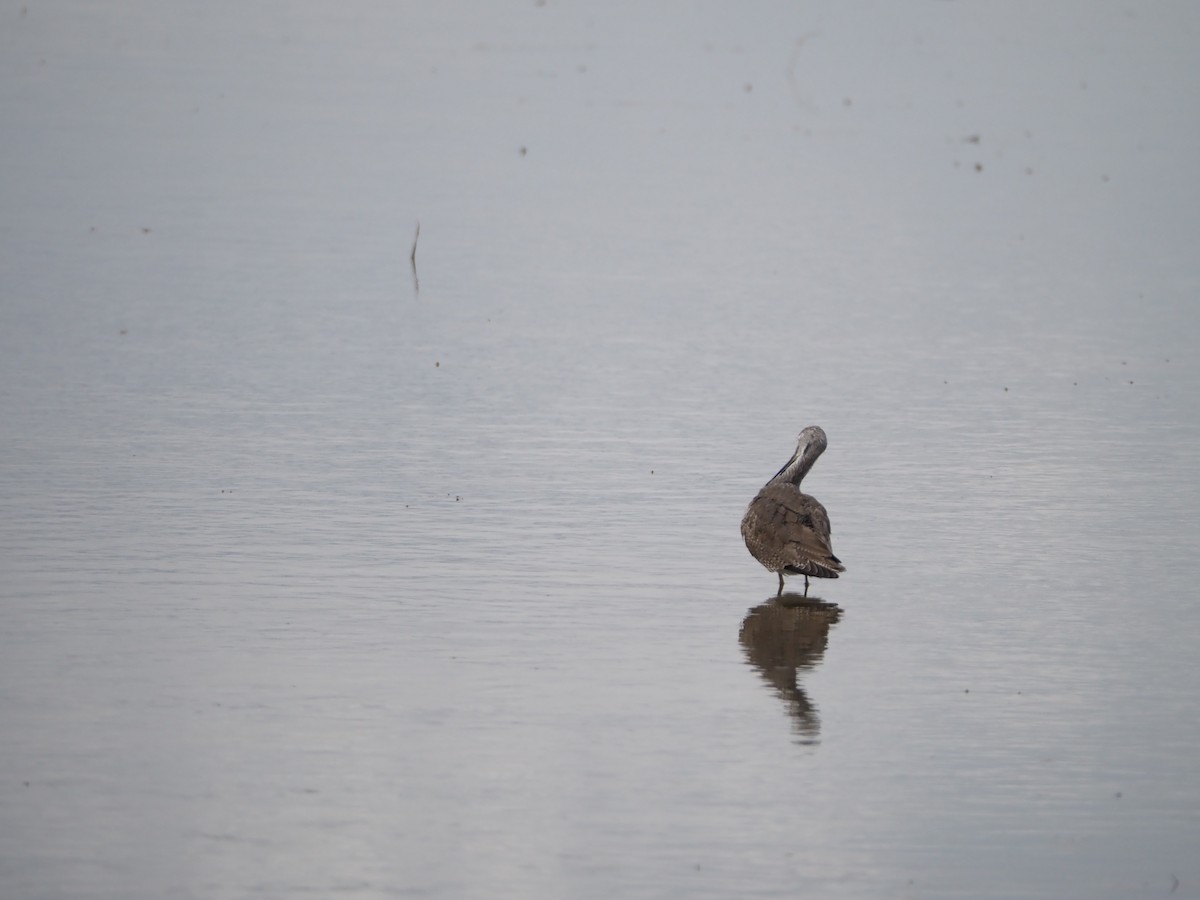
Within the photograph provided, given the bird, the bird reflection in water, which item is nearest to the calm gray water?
the bird reflection in water

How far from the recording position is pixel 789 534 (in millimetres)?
10695

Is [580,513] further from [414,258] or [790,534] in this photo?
[414,258]

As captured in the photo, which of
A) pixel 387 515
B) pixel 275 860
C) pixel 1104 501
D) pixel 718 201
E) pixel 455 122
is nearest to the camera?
pixel 275 860

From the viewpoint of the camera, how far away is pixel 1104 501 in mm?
12719

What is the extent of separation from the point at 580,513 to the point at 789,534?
1801mm

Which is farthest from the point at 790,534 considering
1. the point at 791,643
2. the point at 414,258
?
the point at 414,258

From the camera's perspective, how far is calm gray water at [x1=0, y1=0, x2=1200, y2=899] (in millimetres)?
7531

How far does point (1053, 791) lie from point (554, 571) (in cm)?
364

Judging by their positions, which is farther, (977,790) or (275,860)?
(977,790)

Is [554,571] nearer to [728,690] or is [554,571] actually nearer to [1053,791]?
[728,690]

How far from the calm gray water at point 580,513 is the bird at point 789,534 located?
231 millimetres

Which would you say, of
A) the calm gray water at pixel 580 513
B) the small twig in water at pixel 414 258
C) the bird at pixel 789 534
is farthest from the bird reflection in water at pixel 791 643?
the small twig in water at pixel 414 258

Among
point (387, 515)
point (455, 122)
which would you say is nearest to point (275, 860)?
point (387, 515)

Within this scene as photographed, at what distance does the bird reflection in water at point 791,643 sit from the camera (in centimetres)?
881
